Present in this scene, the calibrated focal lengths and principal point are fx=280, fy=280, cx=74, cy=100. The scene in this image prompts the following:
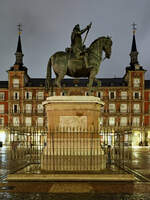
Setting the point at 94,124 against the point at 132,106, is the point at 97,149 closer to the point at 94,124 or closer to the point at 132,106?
the point at 94,124

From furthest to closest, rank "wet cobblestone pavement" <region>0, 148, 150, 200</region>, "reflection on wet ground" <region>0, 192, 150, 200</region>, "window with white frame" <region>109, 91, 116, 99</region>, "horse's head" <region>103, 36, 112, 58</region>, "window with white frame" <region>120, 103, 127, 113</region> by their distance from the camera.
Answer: "window with white frame" <region>109, 91, 116, 99</region>, "window with white frame" <region>120, 103, 127, 113</region>, "horse's head" <region>103, 36, 112, 58</region>, "wet cobblestone pavement" <region>0, 148, 150, 200</region>, "reflection on wet ground" <region>0, 192, 150, 200</region>

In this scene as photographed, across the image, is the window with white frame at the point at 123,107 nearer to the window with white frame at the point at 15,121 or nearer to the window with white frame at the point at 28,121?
the window with white frame at the point at 28,121

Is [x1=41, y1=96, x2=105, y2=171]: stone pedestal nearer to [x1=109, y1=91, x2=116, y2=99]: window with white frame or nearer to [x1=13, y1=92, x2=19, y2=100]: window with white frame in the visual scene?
[x1=109, y1=91, x2=116, y2=99]: window with white frame

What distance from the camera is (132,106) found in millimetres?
58312

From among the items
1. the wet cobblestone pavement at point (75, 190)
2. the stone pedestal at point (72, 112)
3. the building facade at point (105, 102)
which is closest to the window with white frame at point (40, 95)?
the building facade at point (105, 102)

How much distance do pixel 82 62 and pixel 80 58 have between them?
0.64 ft

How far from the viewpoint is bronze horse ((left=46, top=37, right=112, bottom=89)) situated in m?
12.1

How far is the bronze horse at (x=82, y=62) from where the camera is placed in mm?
12141

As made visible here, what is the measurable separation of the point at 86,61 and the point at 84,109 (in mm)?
2121

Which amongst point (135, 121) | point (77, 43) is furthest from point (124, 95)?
point (77, 43)

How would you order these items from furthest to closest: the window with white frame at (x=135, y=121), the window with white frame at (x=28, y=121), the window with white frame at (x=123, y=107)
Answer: the window with white frame at (x=28, y=121) < the window with white frame at (x=123, y=107) < the window with white frame at (x=135, y=121)

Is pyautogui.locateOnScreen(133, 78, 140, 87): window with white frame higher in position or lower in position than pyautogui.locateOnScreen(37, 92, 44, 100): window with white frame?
higher

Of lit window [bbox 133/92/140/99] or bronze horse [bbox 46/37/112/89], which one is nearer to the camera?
bronze horse [bbox 46/37/112/89]

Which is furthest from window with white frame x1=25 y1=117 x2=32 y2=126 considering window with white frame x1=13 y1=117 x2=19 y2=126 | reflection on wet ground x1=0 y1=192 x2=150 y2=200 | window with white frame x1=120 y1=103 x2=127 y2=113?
reflection on wet ground x1=0 y1=192 x2=150 y2=200
